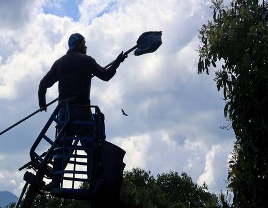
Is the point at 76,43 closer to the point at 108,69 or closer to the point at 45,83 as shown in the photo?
the point at 108,69

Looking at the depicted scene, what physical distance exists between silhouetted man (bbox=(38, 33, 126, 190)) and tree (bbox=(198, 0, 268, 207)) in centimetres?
609

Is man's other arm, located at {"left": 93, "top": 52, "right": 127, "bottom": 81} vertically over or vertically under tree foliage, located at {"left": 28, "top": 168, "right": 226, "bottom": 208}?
under

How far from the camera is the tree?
14172 mm

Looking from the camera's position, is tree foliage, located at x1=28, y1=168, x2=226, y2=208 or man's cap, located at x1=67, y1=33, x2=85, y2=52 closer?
man's cap, located at x1=67, y1=33, x2=85, y2=52

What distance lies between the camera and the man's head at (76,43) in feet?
30.1

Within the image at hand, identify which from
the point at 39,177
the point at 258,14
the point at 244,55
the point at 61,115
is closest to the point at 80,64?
the point at 61,115

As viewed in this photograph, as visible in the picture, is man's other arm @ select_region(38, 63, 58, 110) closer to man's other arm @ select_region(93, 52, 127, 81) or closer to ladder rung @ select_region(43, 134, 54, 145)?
man's other arm @ select_region(93, 52, 127, 81)

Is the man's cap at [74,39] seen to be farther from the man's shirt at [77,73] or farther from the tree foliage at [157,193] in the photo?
the tree foliage at [157,193]

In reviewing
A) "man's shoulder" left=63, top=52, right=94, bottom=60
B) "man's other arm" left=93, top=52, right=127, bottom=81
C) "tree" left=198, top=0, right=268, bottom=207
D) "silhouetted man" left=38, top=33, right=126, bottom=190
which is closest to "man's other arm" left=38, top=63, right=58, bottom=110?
A: "silhouetted man" left=38, top=33, right=126, bottom=190

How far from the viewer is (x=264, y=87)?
47.3 feet

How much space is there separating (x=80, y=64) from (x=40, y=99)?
1036mm

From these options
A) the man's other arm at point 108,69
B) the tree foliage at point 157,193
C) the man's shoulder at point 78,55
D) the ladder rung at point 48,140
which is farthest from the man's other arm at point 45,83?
the tree foliage at point 157,193

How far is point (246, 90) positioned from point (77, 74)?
6.91 m

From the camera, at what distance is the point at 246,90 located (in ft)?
47.6
